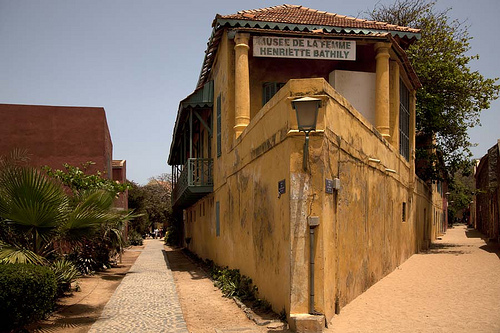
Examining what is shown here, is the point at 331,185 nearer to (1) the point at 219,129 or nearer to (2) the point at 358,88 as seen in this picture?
(2) the point at 358,88

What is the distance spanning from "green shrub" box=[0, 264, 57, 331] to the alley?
4038mm

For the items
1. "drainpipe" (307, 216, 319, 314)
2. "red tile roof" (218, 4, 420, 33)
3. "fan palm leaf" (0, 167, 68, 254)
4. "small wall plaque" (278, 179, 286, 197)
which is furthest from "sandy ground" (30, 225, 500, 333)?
"red tile roof" (218, 4, 420, 33)

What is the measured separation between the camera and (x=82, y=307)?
1016 cm

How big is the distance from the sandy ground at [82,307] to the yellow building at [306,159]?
9.95 ft

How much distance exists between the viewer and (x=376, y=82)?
14.2m

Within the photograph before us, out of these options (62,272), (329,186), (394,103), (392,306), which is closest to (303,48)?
(394,103)

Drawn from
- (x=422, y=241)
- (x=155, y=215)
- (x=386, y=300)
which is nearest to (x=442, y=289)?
(x=386, y=300)

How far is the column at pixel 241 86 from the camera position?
12742 mm

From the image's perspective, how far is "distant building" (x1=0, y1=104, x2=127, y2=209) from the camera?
2178cm

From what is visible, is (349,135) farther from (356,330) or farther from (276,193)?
(356,330)

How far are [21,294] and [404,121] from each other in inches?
518

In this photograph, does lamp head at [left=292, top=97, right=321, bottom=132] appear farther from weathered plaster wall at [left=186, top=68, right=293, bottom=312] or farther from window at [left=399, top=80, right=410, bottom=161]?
window at [left=399, top=80, right=410, bottom=161]

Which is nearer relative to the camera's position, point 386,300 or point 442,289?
point 386,300

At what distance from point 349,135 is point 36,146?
16804mm
